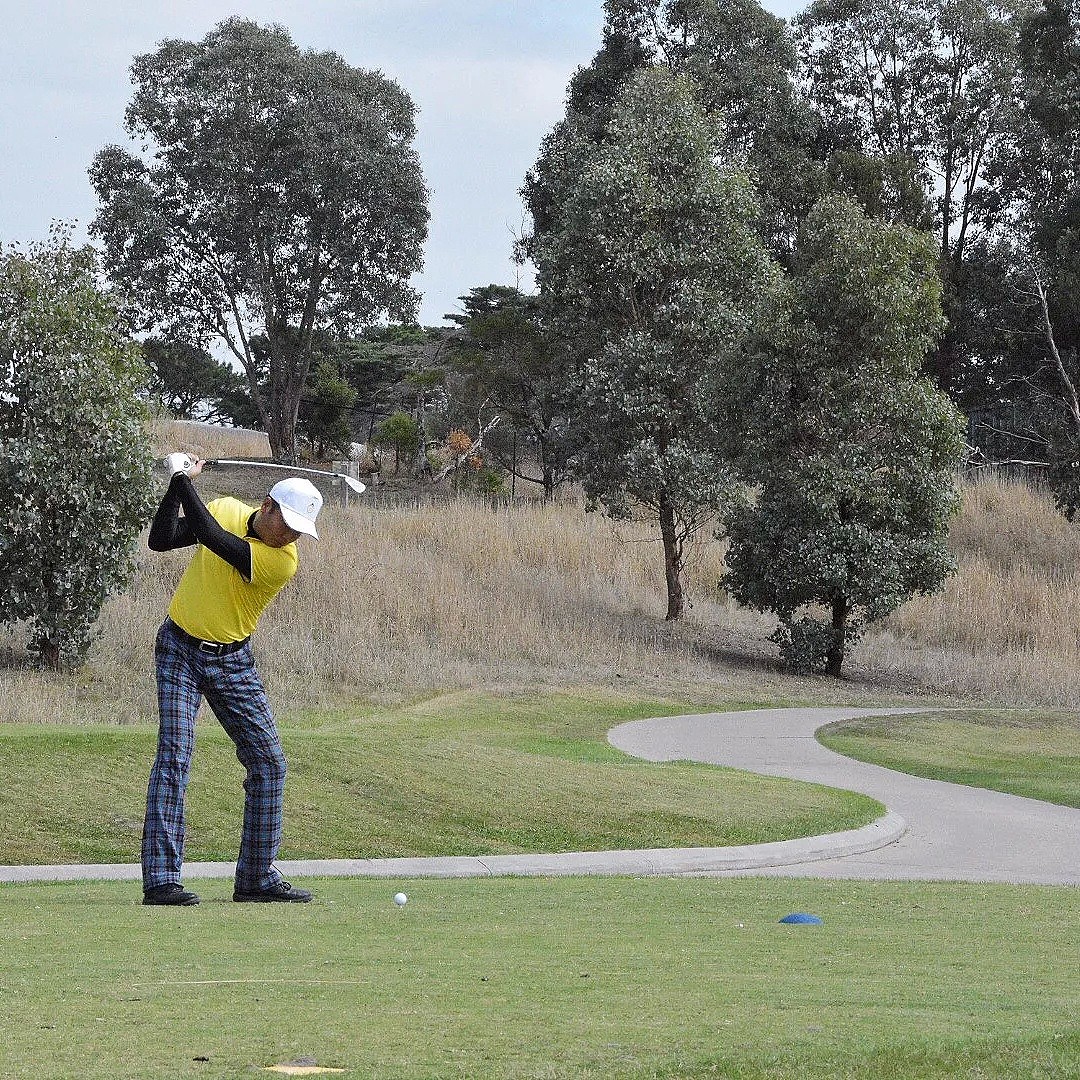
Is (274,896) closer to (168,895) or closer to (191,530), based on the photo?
(168,895)

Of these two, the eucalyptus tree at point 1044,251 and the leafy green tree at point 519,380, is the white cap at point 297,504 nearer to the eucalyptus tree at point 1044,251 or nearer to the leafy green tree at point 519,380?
the leafy green tree at point 519,380

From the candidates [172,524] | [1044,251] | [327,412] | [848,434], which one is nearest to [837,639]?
[848,434]

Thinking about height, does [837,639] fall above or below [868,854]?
above

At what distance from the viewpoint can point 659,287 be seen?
3394 cm

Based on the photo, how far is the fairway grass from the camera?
3.99m

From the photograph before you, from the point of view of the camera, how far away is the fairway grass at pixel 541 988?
157 inches

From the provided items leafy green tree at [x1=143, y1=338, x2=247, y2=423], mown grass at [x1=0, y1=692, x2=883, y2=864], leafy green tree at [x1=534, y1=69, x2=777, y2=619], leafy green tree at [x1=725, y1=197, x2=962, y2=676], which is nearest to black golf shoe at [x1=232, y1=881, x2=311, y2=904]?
mown grass at [x1=0, y1=692, x2=883, y2=864]

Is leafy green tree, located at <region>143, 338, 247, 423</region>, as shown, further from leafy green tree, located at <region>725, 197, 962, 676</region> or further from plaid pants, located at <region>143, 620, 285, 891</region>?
plaid pants, located at <region>143, 620, 285, 891</region>

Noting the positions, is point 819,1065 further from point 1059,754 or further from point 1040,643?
point 1040,643

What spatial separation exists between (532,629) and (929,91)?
1169 inches

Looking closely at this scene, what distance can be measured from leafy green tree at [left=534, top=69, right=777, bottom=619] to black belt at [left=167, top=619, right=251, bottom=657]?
82.4 feet

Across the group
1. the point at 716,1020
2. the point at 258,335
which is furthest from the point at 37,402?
the point at 258,335

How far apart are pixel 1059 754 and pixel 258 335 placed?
4081 centimetres

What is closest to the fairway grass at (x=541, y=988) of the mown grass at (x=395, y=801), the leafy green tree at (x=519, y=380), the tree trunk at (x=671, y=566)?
the mown grass at (x=395, y=801)
